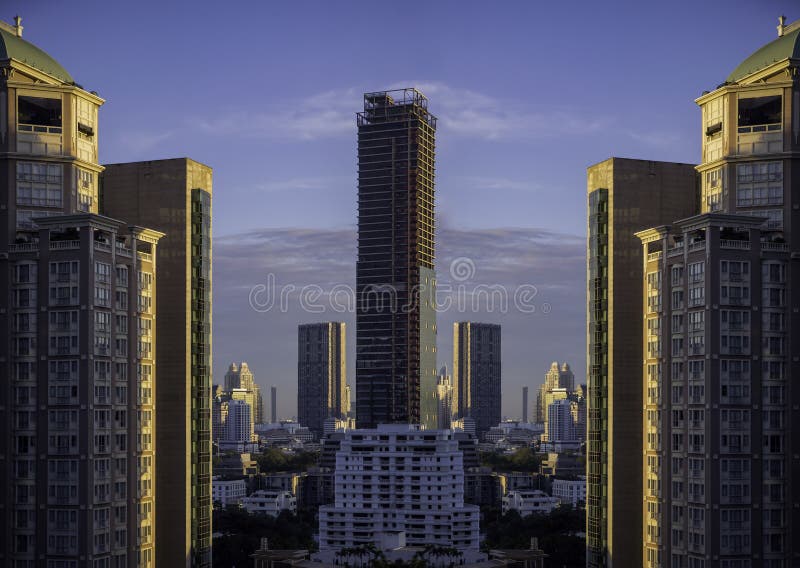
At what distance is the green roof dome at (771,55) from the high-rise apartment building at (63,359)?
160 ft

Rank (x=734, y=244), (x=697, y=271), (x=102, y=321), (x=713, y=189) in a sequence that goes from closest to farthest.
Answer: (x=734, y=244), (x=102, y=321), (x=697, y=271), (x=713, y=189)

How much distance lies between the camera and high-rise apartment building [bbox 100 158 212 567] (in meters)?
94.6

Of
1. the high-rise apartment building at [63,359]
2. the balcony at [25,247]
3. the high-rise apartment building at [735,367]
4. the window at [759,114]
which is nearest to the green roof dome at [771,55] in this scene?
the high-rise apartment building at [735,367]

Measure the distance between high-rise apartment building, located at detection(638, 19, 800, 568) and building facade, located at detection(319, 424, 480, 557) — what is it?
81255 millimetres

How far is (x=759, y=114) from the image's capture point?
300 ft

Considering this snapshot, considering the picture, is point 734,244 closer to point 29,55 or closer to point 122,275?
point 122,275

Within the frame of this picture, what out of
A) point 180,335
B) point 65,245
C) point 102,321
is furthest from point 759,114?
point 65,245

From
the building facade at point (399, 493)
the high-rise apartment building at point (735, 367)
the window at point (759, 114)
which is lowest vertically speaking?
the building facade at point (399, 493)

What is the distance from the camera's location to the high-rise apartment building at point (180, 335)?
9456 centimetres

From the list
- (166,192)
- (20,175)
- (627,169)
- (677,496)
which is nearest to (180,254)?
(166,192)

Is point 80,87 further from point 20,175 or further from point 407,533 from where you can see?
point 407,533

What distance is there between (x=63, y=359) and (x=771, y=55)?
58089mm

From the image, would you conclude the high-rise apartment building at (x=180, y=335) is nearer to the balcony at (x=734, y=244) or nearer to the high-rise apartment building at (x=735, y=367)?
the high-rise apartment building at (x=735, y=367)

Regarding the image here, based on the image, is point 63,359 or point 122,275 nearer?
point 63,359
